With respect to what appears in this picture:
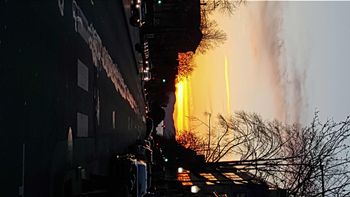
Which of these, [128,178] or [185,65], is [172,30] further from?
[128,178]

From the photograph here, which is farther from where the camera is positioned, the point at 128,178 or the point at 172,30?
the point at 172,30

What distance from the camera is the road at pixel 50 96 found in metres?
4.71

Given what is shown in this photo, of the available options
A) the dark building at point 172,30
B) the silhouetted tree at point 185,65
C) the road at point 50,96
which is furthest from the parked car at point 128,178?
the silhouetted tree at point 185,65

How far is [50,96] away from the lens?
644 cm

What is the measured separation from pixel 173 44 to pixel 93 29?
44.1 m

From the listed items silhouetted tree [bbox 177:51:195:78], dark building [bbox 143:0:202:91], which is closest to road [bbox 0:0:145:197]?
dark building [bbox 143:0:202:91]

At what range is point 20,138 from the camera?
16.4 ft

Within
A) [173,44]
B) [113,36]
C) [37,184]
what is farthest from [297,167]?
[173,44]

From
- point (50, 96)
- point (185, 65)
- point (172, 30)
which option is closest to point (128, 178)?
point (50, 96)

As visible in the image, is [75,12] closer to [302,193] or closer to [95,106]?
[95,106]

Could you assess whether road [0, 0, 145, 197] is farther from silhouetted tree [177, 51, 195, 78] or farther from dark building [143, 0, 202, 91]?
silhouetted tree [177, 51, 195, 78]

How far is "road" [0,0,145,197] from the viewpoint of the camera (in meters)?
4.71

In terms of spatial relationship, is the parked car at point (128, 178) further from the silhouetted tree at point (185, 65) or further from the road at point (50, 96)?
the silhouetted tree at point (185, 65)

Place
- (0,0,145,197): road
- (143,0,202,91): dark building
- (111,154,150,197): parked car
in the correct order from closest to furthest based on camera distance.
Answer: (0,0,145,197): road, (111,154,150,197): parked car, (143,0,202,91): dark building
